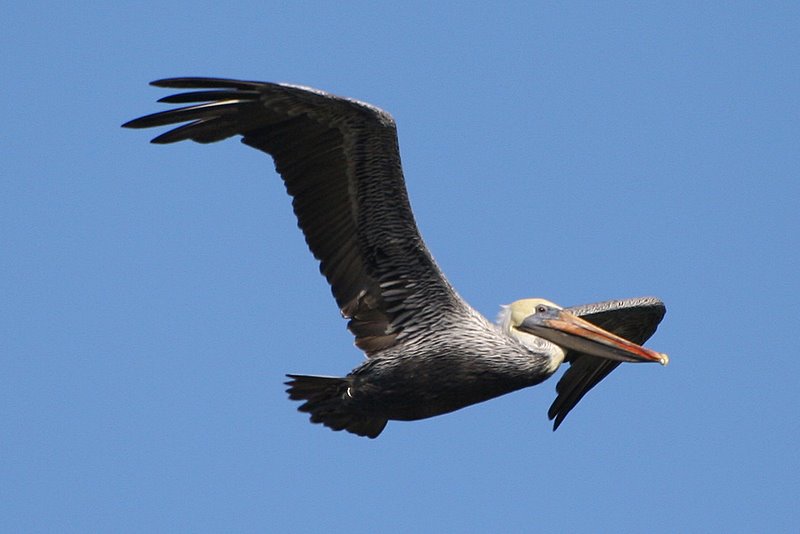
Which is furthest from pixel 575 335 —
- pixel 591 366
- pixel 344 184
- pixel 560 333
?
pixel 344 184

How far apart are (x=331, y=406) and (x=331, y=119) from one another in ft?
7.50

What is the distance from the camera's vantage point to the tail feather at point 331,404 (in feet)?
40.5

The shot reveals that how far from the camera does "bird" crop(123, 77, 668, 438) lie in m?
11.6

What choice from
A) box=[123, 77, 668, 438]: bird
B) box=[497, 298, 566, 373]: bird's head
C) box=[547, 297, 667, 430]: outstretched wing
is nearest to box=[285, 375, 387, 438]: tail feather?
box=[123, 77, 668, 438]: bird

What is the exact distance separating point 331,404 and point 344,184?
174 centimetres

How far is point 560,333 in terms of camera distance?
12.7 metres

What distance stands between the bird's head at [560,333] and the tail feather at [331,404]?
4.29 ft

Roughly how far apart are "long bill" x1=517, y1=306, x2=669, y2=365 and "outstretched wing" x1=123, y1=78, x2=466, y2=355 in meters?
0.81

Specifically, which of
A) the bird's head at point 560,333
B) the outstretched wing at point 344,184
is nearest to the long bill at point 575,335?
the bird's head at point 560,333

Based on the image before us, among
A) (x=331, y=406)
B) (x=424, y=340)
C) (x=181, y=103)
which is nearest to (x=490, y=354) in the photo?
(x=424, y=340)

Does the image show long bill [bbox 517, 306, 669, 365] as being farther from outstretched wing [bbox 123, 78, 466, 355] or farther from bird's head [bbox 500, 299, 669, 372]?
outstretched wing [bbox 123, 78, 466, 355]

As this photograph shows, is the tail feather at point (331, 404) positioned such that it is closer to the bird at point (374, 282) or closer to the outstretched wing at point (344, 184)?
the bird at point (374, 282)

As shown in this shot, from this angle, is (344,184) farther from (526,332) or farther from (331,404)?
(526,332)

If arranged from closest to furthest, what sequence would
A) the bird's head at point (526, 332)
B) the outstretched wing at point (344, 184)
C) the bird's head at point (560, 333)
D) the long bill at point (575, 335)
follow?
the outstretched wing at point (344, 184)
the bird's head at point (526, 332)
the bird's head at point (560, 333)
the long bill at point (575, 335)
